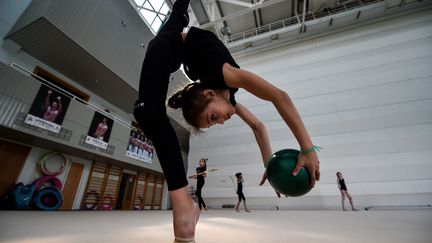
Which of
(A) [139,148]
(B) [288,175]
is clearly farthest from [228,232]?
(A) [139,148]

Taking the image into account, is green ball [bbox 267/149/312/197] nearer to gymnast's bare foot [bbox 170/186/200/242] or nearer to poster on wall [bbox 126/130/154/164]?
gymnast's bare foot [bbox 170/186/200/242]

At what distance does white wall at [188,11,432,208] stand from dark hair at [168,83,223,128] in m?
6.82

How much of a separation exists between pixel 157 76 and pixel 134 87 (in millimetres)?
6091

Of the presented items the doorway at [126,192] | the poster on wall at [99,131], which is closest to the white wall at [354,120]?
the doorway at [126,192]

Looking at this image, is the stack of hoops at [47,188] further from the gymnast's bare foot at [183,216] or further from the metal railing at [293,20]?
the metal railing at [293,20]

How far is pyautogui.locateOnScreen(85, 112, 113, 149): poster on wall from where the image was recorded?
222 inches

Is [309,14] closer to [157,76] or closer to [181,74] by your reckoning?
[181,74]

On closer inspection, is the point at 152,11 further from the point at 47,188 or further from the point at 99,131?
the point at 47,188

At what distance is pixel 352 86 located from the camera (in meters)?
7.39

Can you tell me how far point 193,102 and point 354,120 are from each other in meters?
7.55

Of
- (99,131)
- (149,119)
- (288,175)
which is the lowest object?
(288,175)

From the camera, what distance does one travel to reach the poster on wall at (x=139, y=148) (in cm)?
707

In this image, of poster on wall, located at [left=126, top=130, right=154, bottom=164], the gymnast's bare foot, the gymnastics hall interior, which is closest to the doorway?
the gymnastics hall interior

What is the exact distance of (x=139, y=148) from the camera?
24.5 feet
